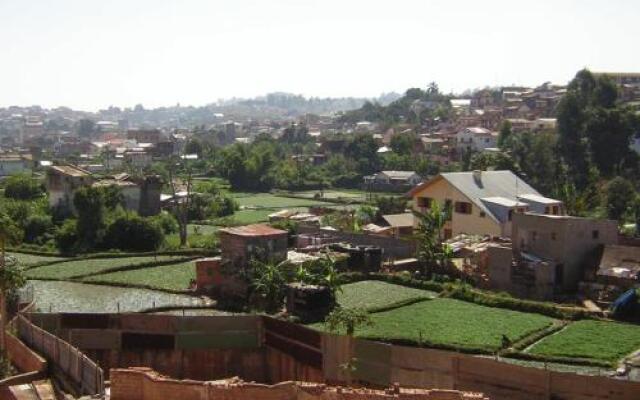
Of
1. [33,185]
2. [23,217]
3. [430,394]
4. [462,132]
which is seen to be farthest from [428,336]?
[462,132]

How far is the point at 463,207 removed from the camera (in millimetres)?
35750

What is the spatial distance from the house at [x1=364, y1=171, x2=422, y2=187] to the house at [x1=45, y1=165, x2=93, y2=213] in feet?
82.6

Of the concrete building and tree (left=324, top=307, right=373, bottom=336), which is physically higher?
tree (left=324, top=307, right=373, bottom=336)

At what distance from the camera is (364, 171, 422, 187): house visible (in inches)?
2454

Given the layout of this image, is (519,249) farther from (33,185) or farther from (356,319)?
(33,185)

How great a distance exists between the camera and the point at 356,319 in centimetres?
1962

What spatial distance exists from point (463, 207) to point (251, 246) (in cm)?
1189

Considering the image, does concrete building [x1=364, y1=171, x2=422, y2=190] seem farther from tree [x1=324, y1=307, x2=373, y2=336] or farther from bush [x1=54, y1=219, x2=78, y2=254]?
tree [x1=324, y1=307, x2=373, y2=336]

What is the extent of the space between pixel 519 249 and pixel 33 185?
115 ft

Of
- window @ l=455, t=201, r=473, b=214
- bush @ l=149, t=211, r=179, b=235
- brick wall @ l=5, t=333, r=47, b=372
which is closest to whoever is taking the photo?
brick wall @ l=5, t=333, r=47, b=372

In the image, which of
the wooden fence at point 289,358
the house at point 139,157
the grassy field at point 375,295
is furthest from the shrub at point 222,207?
the house at point 139,157

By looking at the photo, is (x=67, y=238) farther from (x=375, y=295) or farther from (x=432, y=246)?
(x=432, y=246)

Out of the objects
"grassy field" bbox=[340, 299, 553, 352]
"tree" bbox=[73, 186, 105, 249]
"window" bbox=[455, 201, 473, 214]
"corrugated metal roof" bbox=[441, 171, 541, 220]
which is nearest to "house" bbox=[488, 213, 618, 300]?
"grassy field" bbox=[340, 299, 553, 352]

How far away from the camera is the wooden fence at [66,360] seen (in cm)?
1650
